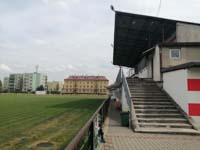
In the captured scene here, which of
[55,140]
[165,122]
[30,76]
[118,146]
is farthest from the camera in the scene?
[30,76]

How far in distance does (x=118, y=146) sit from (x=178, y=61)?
33.7ft

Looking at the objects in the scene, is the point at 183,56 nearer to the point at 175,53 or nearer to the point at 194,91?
the point at 175,53

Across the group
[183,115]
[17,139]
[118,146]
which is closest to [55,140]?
[17,139]

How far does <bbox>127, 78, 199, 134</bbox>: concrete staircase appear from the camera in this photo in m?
10.2

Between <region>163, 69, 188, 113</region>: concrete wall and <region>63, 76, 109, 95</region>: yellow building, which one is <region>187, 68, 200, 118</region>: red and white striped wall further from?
<region>63, 76, 109, 95</region>: yellow building

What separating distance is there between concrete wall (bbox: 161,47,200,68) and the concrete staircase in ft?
7.39

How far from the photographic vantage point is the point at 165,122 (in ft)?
35.5

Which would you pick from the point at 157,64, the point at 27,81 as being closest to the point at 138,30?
the point at 157,64

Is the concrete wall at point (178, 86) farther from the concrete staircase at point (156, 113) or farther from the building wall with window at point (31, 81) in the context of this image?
the building wall with window at point (31, 81)

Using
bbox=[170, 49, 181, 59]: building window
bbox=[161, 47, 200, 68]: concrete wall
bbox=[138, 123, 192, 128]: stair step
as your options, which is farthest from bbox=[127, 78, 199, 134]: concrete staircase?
bbox=[170, 49, 181, 59]: building window

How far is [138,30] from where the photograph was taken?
21641 mm

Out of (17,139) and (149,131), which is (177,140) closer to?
(149,131)

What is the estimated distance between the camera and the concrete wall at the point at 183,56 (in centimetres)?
1555

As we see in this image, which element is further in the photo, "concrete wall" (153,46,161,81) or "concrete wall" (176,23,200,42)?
"concrete wall" (176,23,200,42)
